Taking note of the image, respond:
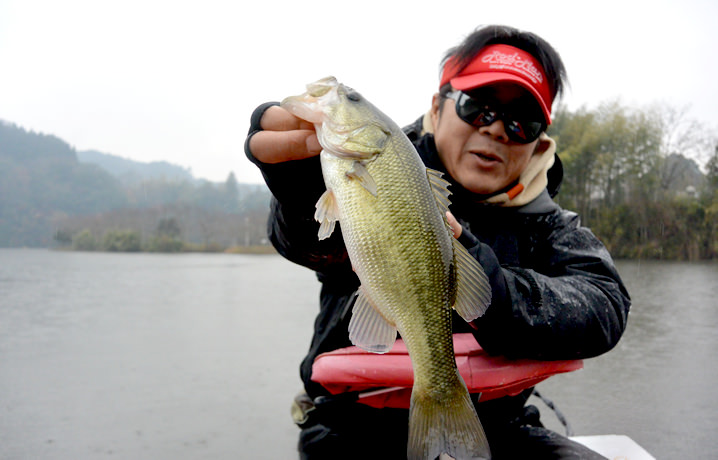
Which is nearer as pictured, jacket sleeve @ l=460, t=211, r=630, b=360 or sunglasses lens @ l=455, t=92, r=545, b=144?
jacket sleeve @ l=460, t=211, r=630, b=360

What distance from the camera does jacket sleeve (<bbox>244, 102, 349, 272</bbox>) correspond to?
6.07 feet

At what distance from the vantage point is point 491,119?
8.60 feet

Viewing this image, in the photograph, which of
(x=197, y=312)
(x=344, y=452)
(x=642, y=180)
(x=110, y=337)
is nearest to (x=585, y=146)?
(x=642, y=180)

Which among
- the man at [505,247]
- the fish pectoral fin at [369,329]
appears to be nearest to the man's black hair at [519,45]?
the man at [505,247]

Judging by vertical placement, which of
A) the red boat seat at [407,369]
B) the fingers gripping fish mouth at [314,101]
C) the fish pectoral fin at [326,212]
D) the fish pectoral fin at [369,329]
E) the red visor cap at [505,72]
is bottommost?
the red boat seat at [407,369]

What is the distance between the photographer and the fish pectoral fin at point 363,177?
147 centimetres

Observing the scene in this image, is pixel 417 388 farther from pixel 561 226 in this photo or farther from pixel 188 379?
pixel 188 379

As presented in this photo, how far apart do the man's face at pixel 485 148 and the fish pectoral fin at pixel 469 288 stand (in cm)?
119

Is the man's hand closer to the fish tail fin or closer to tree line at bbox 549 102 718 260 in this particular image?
the fish tail fin

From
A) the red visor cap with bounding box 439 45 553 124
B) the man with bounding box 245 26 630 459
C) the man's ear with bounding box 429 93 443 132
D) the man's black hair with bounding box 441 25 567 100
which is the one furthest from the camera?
the man's ear with bounding box 429 93 443 132

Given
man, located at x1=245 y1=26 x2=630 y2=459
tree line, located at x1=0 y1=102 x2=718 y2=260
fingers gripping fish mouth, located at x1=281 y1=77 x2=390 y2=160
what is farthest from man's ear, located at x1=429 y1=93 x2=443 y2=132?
tree line, located at x1=0 y1=102 x2=718 y2=260

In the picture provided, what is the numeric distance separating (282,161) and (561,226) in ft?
5.92

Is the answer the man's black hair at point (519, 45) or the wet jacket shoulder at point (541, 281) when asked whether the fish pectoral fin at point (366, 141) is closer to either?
the wet jacket shoulder at point (541, 281)

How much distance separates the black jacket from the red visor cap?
40cm
